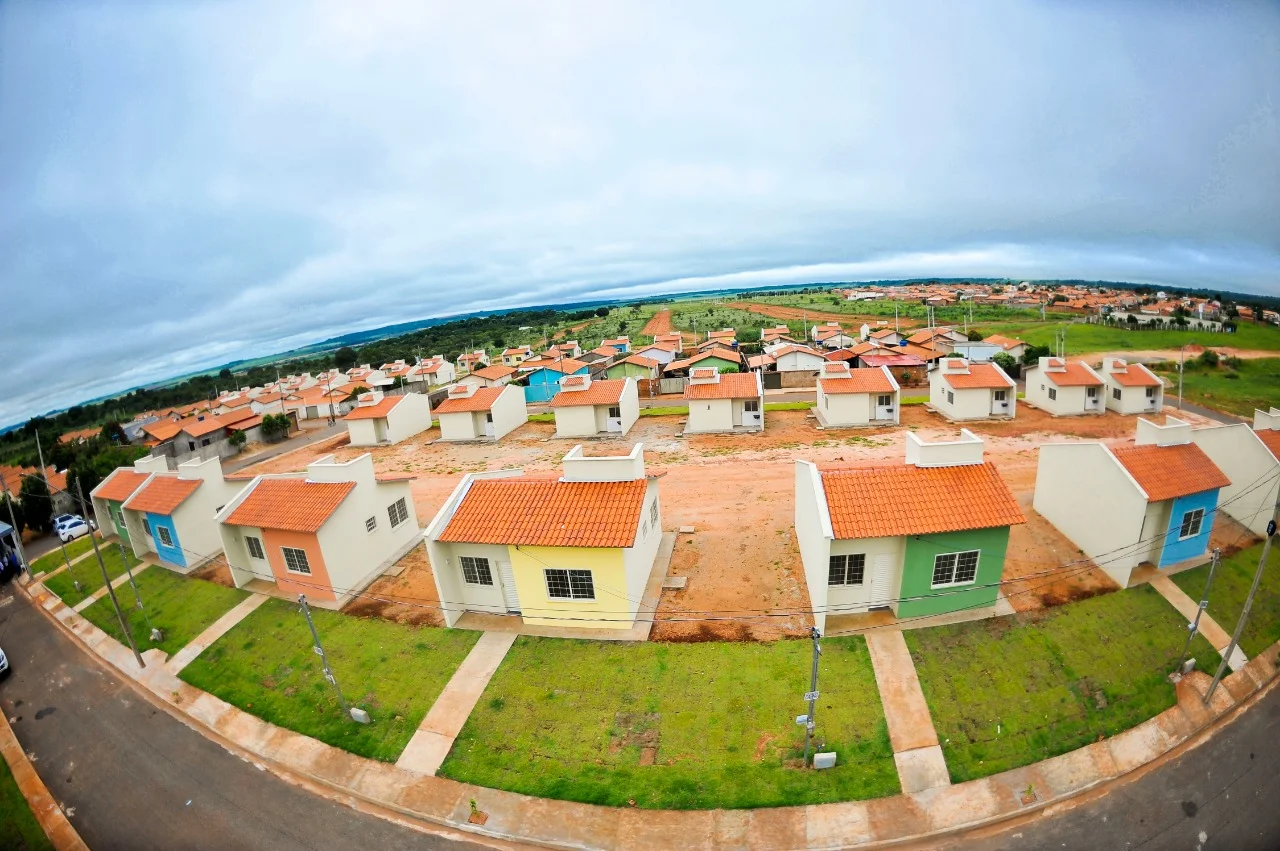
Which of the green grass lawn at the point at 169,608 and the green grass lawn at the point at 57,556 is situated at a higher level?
the green grass lawn at the point at 169,608

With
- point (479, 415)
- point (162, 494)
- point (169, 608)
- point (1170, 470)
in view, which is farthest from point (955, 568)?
point (479, 415)

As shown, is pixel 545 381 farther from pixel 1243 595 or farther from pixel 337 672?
pixel 1243 595

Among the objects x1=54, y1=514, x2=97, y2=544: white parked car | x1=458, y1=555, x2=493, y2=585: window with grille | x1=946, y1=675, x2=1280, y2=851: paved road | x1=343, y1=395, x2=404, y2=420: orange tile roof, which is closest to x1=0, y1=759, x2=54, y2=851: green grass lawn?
x1=458, y1=555, x2=493, y2=585: window with grille

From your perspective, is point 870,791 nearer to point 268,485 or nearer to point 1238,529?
point 1238,529

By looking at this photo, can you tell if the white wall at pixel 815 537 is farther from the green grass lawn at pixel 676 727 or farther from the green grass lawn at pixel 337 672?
the green grass lawn at pixel 337 672

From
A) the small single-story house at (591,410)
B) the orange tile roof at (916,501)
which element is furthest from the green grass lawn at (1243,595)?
the small single-story house at (591,410)

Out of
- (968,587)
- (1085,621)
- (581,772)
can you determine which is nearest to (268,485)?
(581,772)
